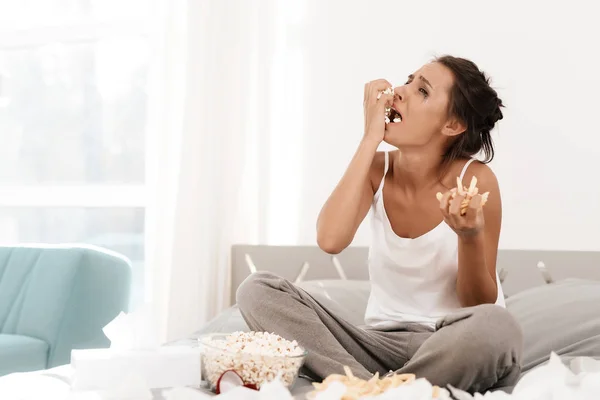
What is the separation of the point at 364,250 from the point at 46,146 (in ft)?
5.14

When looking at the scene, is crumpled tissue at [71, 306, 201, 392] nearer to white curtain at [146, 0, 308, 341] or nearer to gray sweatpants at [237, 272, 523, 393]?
gray sweatpants at [237, 272, 523, 393]

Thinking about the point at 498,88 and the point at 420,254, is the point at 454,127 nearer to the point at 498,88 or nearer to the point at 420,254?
the point at 420,254

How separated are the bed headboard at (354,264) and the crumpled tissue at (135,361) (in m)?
1.11

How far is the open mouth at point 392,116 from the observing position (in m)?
1.85

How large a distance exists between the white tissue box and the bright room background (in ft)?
4.82

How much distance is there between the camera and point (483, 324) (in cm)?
136

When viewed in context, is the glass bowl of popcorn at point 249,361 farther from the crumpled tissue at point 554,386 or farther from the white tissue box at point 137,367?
the crumpled tissue at point 554,386

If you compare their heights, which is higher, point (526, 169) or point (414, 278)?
point (526, 169)

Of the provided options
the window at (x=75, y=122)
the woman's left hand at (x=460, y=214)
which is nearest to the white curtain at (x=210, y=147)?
the window at (x=75, y=122)

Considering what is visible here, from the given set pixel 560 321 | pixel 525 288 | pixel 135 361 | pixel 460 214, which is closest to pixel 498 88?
pixel 525 288

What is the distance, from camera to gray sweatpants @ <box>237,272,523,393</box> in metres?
1.36

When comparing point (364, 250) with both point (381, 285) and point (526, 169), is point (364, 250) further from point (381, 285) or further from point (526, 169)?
point (381, 285)

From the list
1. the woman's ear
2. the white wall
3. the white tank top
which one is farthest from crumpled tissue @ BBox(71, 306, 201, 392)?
the white wall

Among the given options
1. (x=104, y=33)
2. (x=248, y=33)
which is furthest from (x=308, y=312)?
(x=104, y=33)
